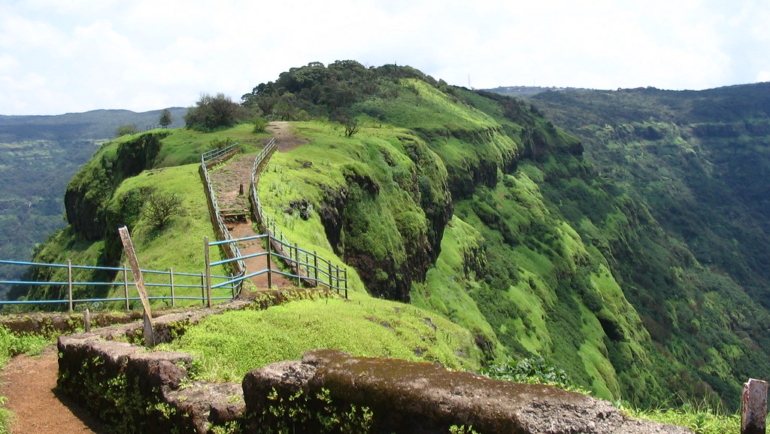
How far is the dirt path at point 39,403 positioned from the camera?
25.7ft

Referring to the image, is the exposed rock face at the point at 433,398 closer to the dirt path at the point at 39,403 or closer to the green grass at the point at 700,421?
the green grass at the point at 700,421

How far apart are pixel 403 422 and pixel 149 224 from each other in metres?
21.0

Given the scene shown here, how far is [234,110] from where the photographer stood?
55781mm

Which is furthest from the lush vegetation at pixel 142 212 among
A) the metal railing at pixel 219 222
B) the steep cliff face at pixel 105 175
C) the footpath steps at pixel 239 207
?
the footpath steps at pixel 239 207

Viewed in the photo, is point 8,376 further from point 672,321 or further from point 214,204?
point 672,321

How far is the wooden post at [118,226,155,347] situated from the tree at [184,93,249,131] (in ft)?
152

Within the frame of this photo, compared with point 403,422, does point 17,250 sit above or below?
below

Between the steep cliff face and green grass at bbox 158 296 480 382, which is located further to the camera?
the steep cliff face

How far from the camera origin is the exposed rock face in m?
4.93

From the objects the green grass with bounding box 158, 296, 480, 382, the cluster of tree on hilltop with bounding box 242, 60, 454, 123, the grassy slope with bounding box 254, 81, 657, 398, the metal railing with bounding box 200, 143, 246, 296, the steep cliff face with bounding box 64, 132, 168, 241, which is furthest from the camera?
the cluster of tree on hilltop with bounding box 242, 60, 454, 123

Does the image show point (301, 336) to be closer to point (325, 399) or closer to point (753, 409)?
point (325, 399)

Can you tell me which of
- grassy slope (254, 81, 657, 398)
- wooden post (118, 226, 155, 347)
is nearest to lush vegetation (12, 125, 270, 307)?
grassy slope (254, 81, 657, 398)

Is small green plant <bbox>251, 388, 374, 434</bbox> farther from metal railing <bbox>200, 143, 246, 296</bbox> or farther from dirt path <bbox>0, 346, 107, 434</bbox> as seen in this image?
metal railing <bbox>200, 143, 246, 296</bbox>

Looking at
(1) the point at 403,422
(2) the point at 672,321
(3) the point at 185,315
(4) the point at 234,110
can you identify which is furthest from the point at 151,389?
(2) the point at 672,321
